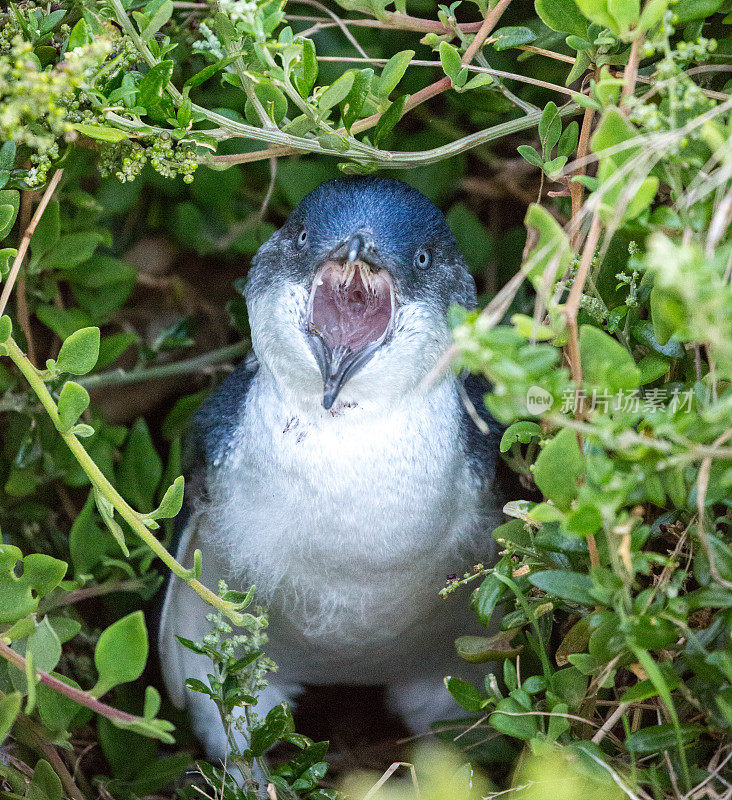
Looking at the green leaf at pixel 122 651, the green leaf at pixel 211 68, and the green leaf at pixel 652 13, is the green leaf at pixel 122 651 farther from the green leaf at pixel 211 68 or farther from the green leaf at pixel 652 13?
the green leaf at pixel 652 13

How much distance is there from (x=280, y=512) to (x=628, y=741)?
1.02 metres

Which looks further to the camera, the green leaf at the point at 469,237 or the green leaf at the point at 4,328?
the green leaf at the point at 469,237

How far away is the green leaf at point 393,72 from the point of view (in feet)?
6.16

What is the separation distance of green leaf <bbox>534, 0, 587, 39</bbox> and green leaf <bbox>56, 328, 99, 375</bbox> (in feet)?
3.73

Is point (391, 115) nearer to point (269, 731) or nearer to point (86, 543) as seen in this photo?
point (269, 731)

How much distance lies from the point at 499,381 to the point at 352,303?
3.72ft

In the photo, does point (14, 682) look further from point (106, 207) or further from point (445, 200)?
point (445, 200)

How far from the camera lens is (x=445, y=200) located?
358 cm

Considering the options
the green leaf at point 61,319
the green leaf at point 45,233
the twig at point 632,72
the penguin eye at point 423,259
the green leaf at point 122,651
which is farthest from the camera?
the green leaf at point 61,319

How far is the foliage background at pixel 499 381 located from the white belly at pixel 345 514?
0.70 feet

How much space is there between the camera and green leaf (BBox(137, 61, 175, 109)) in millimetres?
1744

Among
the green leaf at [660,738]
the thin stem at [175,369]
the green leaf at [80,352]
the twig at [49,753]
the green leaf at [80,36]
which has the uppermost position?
the green leaf at [80,36]

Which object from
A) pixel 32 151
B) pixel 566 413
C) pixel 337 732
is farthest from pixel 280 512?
pixel 337 732

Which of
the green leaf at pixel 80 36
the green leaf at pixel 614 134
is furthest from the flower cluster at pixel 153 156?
the green leaf at pixel 614 134
